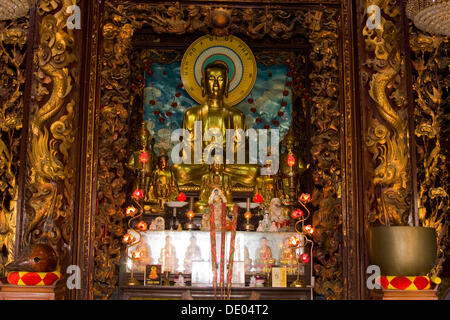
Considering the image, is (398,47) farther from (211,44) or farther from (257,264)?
(211,44)

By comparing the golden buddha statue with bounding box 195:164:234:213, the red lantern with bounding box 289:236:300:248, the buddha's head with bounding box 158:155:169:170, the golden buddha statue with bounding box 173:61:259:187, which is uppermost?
the golden buddha statue with bounding box 173:61:259:187

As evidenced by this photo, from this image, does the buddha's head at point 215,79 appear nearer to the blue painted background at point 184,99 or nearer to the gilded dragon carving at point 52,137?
the blue painted background at point 184,99

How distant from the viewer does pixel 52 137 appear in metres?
3.49

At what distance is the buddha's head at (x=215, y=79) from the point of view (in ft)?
18.4

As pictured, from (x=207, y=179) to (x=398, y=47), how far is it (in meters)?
2.20

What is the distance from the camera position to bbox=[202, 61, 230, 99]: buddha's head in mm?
5621

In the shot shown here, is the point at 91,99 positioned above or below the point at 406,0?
below

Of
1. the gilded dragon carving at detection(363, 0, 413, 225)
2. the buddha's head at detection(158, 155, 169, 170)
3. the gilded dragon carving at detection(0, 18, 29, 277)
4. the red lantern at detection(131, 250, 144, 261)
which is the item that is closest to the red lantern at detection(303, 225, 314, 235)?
the gilded dragon carving at detection(363, 0, 413, 225)

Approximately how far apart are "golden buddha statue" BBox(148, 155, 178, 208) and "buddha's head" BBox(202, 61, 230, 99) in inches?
38.1

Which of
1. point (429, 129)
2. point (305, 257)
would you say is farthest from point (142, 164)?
point (429, 129)

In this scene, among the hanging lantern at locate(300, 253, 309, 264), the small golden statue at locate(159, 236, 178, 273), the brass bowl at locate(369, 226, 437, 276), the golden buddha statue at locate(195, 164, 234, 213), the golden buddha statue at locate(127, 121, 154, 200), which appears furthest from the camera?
the golden buddha statue at locate(195, 164, 234, 213)

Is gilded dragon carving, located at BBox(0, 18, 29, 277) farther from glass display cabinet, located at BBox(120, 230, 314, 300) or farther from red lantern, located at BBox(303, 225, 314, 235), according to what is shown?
red lantern, located at BBox(303, 225, 314, 235)

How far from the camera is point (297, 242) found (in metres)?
4.00
